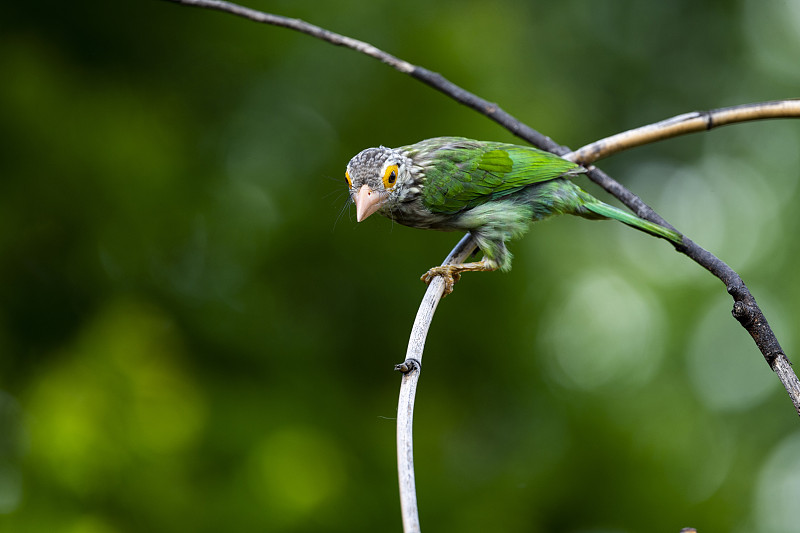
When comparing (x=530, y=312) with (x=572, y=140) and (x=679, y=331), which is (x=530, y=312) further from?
(x=679, y=331)

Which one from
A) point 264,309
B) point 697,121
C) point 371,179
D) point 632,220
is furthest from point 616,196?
point 264,309

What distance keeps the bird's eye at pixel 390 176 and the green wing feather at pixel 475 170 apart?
0.23 meters

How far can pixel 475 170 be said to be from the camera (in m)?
3.45

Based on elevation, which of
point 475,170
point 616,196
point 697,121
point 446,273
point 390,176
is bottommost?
point 446,273

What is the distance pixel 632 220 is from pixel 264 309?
3690mm

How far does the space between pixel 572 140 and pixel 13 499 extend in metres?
5.87

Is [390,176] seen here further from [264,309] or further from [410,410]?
[264,309]

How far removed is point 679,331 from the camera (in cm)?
883

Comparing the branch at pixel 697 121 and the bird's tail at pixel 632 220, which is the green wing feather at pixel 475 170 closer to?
the bird's tail at pixel 632 220

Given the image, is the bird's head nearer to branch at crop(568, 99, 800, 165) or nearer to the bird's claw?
the bird's claw

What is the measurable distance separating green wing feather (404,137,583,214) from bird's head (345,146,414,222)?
0.28 m

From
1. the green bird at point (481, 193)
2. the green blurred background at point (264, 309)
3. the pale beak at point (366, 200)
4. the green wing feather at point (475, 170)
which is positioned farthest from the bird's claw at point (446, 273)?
the green blurred background at point (264, 309)

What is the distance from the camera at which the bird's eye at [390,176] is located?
2961 mm

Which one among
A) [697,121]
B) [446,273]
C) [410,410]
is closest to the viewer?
[410,410]
